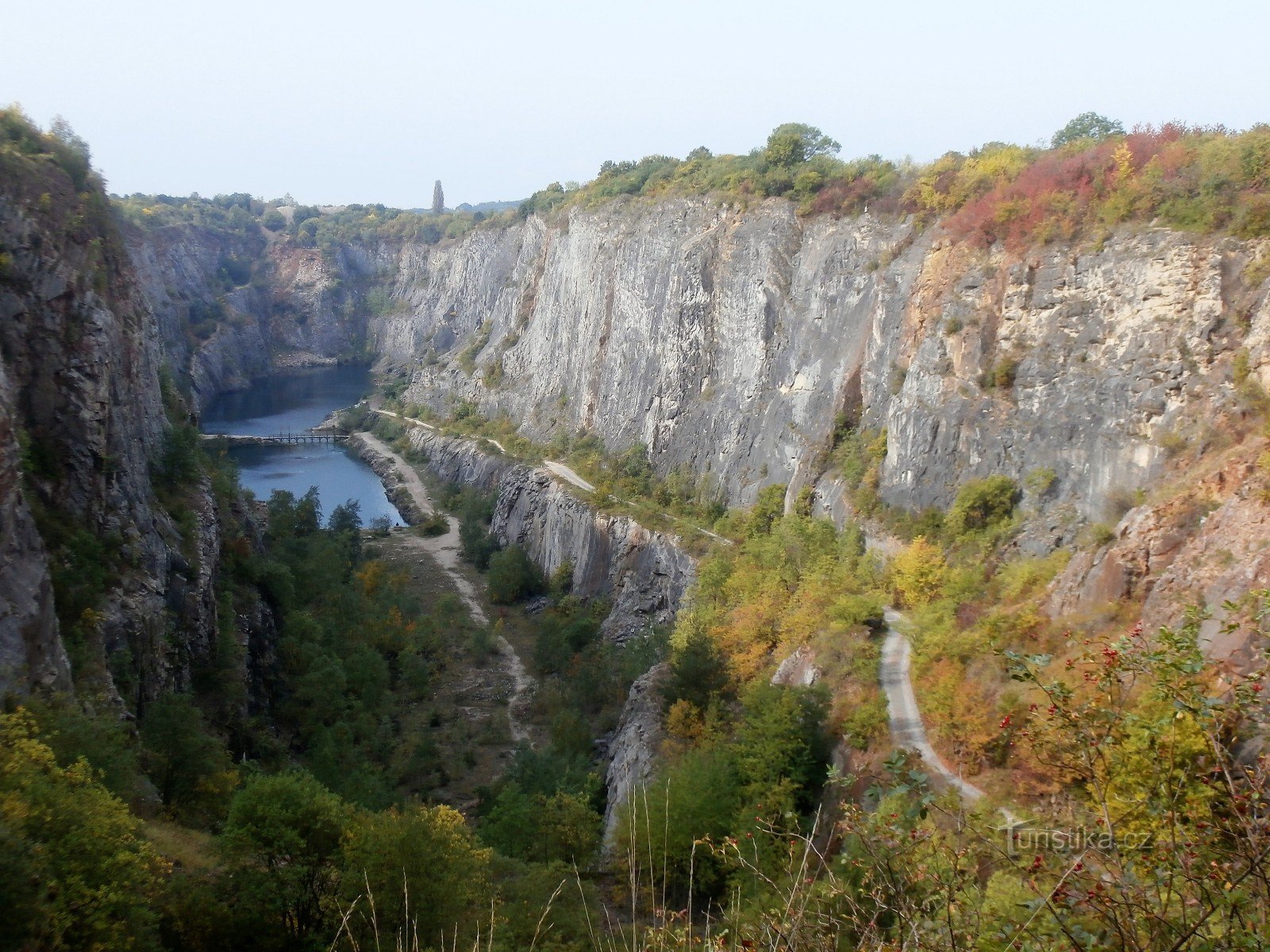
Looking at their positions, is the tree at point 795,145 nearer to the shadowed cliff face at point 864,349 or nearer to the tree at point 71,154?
the shadowed cliff face at point 864,349

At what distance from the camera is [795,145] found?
135 feet

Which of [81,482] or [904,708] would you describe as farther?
[81,482]

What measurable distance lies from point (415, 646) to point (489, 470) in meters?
24.2

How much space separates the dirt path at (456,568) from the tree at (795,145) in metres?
26.7

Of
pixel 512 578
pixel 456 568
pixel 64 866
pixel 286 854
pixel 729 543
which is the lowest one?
pixel 456 568

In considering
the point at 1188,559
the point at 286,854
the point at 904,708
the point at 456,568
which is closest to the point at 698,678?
the point at 904,708

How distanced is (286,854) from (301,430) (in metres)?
81.1

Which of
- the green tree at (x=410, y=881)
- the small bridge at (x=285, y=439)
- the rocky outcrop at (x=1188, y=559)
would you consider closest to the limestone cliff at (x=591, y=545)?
the rocky outcrop at (x=1188, y=559)

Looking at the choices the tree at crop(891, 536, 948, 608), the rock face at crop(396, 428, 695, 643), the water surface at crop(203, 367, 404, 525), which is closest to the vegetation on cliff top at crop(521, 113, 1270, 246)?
the tree at crop(891, 536, 948, 608)

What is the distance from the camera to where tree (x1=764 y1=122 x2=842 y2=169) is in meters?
41.1

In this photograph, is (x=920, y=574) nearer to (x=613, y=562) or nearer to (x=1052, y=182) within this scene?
(x=1052, y=182)

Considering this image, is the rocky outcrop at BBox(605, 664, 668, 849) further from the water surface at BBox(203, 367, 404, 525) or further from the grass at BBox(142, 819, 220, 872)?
the water surface at BBox(203, 367, 404, 525)

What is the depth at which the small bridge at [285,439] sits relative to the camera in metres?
81.6

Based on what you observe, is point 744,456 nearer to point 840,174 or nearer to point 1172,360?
point 840,174
